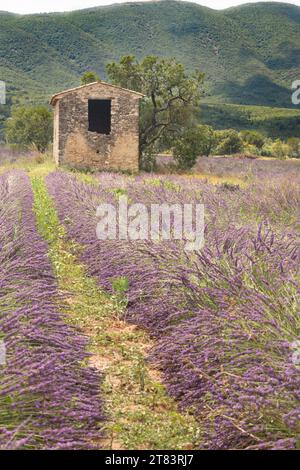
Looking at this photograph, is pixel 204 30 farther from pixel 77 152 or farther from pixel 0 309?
pixel 0 309

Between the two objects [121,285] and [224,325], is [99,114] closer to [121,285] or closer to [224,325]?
[121,285]

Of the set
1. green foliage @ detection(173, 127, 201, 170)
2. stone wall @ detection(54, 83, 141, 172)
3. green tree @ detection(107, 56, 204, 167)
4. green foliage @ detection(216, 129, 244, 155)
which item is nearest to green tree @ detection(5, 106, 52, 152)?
green tree @ detection(107, 56, 204, 167)

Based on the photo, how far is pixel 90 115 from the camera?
29391mm

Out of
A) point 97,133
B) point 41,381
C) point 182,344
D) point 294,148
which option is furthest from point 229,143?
point 41,381

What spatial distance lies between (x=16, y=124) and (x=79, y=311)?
32.8 meters

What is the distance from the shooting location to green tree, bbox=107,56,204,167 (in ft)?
89.9

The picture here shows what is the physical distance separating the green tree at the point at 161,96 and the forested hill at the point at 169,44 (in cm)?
5035

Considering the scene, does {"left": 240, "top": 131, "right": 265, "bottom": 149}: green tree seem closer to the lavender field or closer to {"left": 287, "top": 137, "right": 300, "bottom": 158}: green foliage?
{"left": 287, "top": 137, "right": 300, "bottom": 158}: green foliage

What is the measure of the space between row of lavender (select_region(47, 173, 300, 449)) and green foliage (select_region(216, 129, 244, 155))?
1571 inches

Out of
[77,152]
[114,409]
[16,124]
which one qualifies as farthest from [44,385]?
[16,124]

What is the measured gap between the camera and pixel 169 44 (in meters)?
116

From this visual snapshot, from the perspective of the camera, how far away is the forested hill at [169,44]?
94688mm

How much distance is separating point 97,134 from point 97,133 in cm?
4

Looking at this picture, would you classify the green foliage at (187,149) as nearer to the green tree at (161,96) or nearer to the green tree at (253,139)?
the green tree at (161,96)
